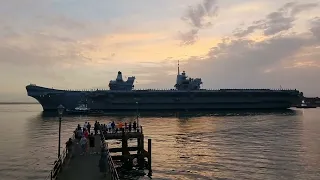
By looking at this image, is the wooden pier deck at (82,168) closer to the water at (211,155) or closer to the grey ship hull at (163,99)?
the water at (211,155)

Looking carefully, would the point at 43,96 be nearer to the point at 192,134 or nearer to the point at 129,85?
the point at 129,85

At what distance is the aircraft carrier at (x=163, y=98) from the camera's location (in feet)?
381

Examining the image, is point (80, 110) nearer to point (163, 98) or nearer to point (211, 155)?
point (163, 98)

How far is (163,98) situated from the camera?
4717 inches

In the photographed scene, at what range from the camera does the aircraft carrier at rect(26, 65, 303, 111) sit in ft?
381

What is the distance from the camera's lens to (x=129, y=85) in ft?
436

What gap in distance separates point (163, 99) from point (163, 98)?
32 cm

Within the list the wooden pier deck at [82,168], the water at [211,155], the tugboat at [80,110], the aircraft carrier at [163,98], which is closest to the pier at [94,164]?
the wooden pier deck at [82,168]

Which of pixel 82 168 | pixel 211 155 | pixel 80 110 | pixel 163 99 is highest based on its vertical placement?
pixel 163 99

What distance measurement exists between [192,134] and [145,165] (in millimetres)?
24660

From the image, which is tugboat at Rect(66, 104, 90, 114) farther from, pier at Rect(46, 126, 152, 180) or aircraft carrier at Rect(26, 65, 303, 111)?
pier at Rect(46, 126, 152, 180)

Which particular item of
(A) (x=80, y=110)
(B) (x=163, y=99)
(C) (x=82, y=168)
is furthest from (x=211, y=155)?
(B) (x=163, y=99)

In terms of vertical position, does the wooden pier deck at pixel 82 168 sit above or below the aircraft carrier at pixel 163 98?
below

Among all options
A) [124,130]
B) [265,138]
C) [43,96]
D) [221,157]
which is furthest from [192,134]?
[43,96]
